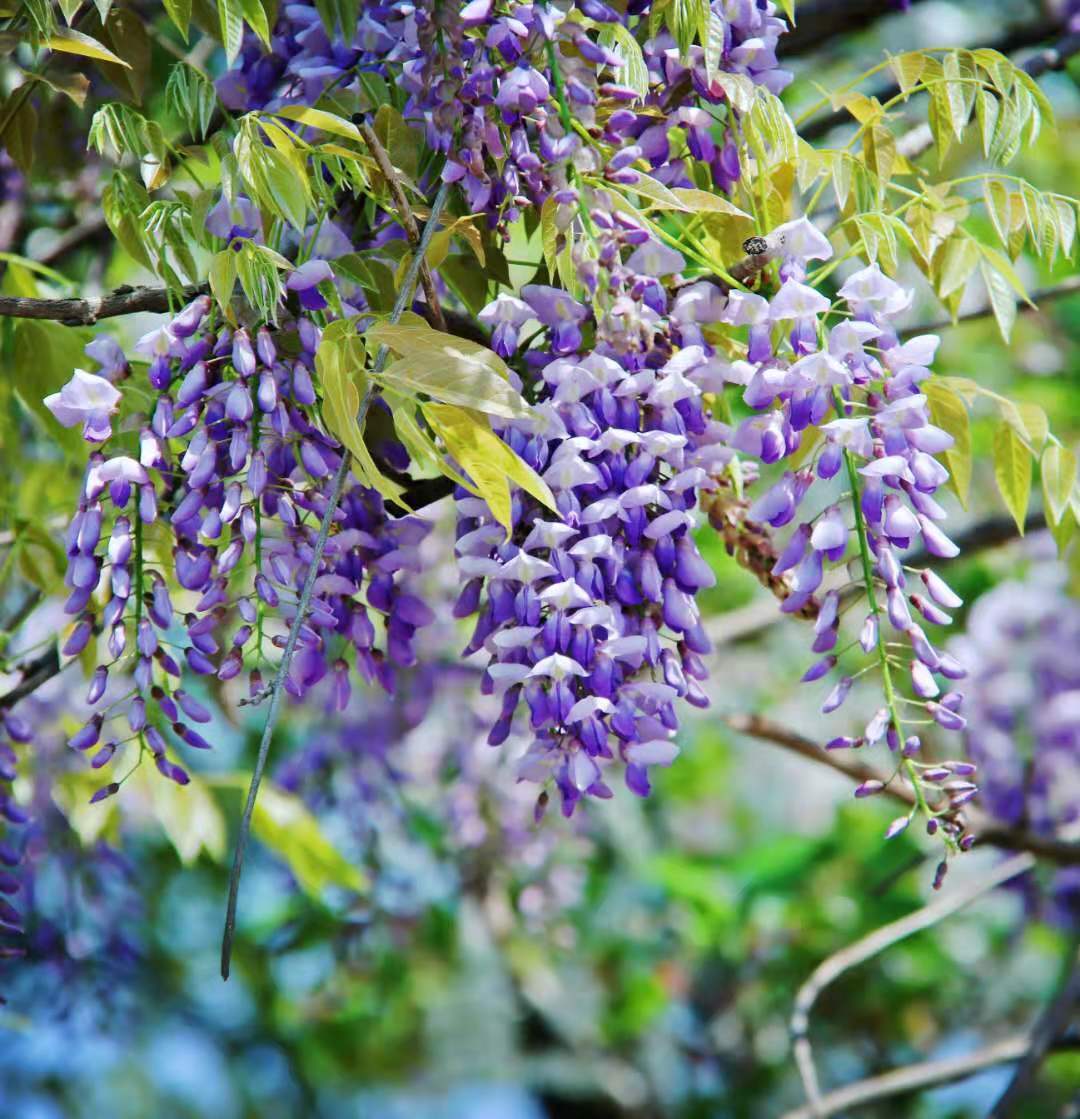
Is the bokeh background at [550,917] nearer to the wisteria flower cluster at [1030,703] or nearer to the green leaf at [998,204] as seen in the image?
the wisteria flower cluster at [1030,703]

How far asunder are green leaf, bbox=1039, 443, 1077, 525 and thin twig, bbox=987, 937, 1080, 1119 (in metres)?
1.34

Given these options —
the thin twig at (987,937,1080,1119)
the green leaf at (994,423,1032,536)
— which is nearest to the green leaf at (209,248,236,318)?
the green leaf at (994,423,1032,536)

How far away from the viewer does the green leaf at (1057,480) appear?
5.67 feet

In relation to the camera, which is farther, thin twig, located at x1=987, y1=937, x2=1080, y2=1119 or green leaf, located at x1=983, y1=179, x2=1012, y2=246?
thin twig, located at x1=987, y1=937, x2=1080, y2=1119

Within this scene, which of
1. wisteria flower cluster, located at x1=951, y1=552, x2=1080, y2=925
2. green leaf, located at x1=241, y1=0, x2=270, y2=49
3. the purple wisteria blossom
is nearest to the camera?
the purple wisteria blossom

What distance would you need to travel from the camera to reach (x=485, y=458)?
135cm

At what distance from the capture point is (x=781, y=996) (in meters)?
4.21

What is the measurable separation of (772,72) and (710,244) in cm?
20

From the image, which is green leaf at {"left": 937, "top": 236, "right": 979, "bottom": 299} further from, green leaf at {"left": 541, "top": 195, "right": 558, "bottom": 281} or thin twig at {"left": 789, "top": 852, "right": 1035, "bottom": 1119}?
thin twig at {"left": 789, "top": 852, "right": 1035, "bottom": 1119}

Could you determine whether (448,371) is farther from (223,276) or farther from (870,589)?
(870,589)

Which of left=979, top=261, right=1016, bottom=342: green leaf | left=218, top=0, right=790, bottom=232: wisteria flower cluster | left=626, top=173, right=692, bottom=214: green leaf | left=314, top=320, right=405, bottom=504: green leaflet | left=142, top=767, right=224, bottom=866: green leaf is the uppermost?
left=218, top=0, right=790, bottom=232: wisteria flower cluster

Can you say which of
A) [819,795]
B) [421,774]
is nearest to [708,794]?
[819,795]

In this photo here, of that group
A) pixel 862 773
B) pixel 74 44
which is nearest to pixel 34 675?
pixel 74 44

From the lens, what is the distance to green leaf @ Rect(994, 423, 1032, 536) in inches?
69.4
